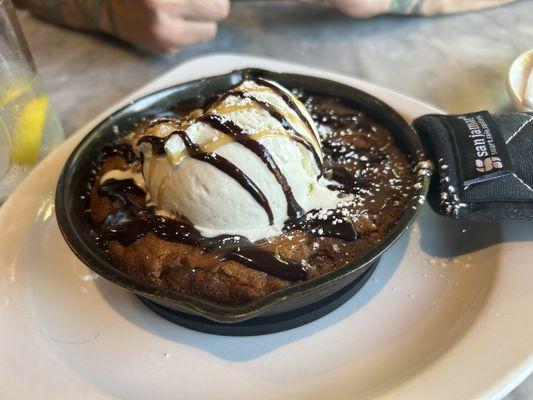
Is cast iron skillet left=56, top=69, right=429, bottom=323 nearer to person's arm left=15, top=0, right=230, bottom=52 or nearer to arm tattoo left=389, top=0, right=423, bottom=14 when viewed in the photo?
person's arm left=15, top=0, right=230, bottom=52

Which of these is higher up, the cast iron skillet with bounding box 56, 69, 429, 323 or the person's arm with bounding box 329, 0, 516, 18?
the person's arm with bounding box 329, 0, 516, 18

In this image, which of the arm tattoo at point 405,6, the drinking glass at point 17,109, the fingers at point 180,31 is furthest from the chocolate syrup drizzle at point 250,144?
the arm tattoo at point 405,6

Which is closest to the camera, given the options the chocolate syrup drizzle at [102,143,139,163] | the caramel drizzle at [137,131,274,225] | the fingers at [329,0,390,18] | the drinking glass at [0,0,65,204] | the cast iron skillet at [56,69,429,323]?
the cast iron skillet at [56,69,429,323]

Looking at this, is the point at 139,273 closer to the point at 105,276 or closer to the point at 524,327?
the point at 105,276

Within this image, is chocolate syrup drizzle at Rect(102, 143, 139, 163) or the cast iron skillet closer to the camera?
the cast iron skillet

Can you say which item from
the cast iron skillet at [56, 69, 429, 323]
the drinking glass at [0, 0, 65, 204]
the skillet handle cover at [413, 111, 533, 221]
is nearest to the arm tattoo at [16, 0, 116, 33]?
the drinking glass at [0, 0, 65, 204]

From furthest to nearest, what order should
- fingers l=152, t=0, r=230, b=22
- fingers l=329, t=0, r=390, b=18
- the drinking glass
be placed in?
fingers l=329, t=0, r=390, b=18 < fingers l=152, t=0, r=230, b=22 < the drinking glass

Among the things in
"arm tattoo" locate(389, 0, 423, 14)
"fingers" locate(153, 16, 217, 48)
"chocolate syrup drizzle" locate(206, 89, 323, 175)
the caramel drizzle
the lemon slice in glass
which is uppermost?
"arm tattoo" locate(389, 0, 423, 14)
